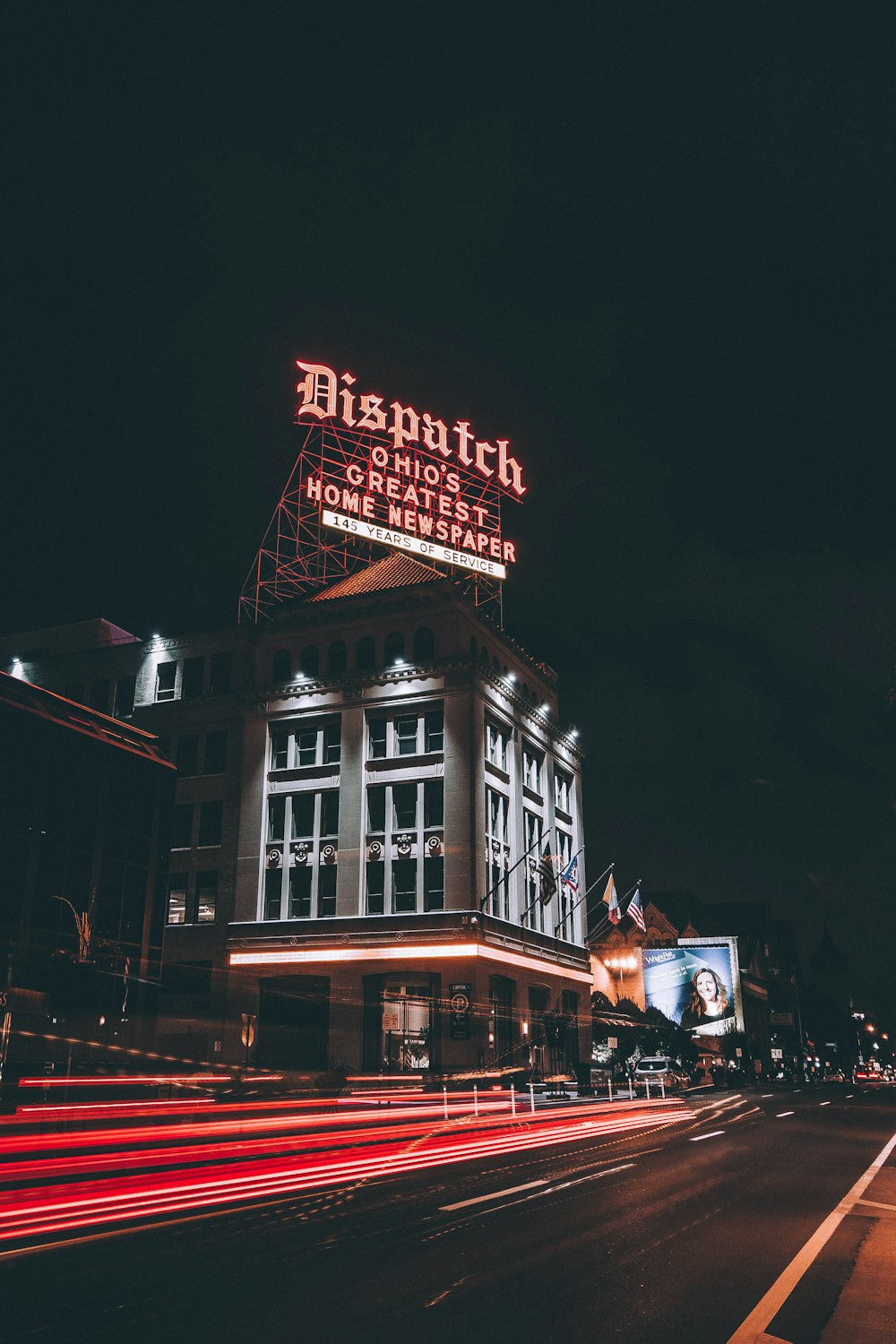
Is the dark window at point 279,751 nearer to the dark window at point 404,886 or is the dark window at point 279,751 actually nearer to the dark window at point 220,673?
the dark window at point 220,673

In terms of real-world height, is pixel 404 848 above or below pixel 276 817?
below

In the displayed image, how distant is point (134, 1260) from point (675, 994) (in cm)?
9914

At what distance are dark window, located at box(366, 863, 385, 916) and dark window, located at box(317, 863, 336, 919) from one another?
6.25ft

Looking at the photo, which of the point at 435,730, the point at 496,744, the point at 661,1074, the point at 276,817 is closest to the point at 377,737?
the point at 435,730

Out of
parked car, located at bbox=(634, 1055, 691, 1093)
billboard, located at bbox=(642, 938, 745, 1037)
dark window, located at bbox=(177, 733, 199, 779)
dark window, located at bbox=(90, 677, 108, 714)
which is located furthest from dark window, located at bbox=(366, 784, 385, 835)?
billboard, located at bbox=(642, 938, 745, 1037)

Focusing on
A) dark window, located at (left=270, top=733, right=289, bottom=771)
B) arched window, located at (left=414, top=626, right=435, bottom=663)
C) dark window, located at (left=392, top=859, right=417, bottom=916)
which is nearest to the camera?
dark window, located at (left=392, top=859, right=417, bottom=916)

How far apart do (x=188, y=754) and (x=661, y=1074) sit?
31998mm

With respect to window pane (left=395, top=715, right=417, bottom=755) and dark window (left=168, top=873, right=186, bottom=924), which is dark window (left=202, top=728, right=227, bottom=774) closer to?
dark window (left=168, top=873, right=186, bottom=924)

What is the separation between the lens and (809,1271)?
29.7 feet

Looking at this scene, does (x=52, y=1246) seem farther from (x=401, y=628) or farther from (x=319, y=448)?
(x=319, y=448)

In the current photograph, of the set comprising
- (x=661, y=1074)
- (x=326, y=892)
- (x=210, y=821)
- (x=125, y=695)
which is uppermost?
(x=125, y=695)

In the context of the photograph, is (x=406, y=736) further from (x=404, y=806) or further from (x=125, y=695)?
(x=125, y=695)

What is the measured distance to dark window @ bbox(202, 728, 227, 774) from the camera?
5984 cm

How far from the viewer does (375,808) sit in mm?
55844
